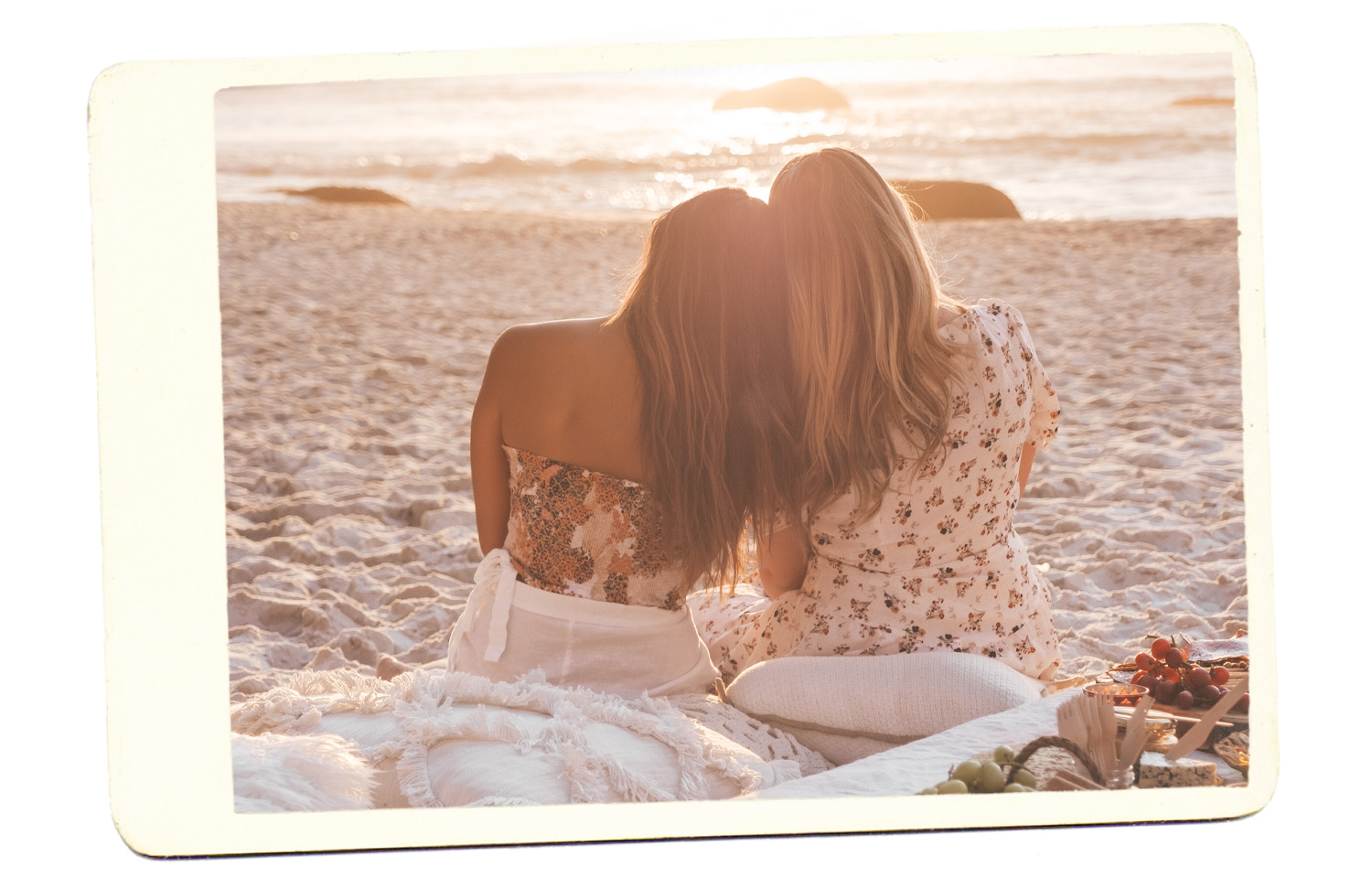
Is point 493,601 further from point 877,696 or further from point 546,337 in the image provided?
point 877,696

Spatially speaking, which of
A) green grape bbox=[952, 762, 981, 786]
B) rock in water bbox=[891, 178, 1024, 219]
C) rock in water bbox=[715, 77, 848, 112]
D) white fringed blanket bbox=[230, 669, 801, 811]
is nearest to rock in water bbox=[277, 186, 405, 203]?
rock in water bbox=[891, 178, 1024, 219]

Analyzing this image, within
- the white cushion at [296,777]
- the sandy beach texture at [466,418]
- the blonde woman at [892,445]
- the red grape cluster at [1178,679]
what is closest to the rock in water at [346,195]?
the sandy beach texture at [466,418]

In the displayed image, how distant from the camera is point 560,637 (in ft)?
6.32

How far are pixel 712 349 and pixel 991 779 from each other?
2.30 ft

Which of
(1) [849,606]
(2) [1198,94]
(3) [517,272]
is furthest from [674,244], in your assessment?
(2) [1198,94]

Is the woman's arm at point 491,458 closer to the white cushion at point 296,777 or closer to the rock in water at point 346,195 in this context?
the white cushion at point 296,777

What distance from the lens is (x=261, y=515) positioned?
335cm

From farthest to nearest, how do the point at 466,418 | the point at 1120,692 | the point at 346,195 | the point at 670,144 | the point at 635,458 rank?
1. the point at 670,144
2. the point at 346,195
3. the point at 466,418
4. the point at 635,458
5. the point at 1120,692

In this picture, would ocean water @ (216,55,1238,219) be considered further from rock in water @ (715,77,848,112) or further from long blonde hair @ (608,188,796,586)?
long blonde hair @ (608,188,796,586)

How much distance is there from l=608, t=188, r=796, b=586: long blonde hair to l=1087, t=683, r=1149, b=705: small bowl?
0.53 meters

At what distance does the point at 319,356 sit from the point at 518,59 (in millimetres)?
3816

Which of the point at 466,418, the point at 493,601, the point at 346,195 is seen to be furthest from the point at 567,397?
the point at 346,195

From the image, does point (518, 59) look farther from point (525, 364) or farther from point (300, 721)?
point (300, 721)

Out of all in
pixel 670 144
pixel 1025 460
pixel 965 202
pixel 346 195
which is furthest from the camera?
pixel 670 144
